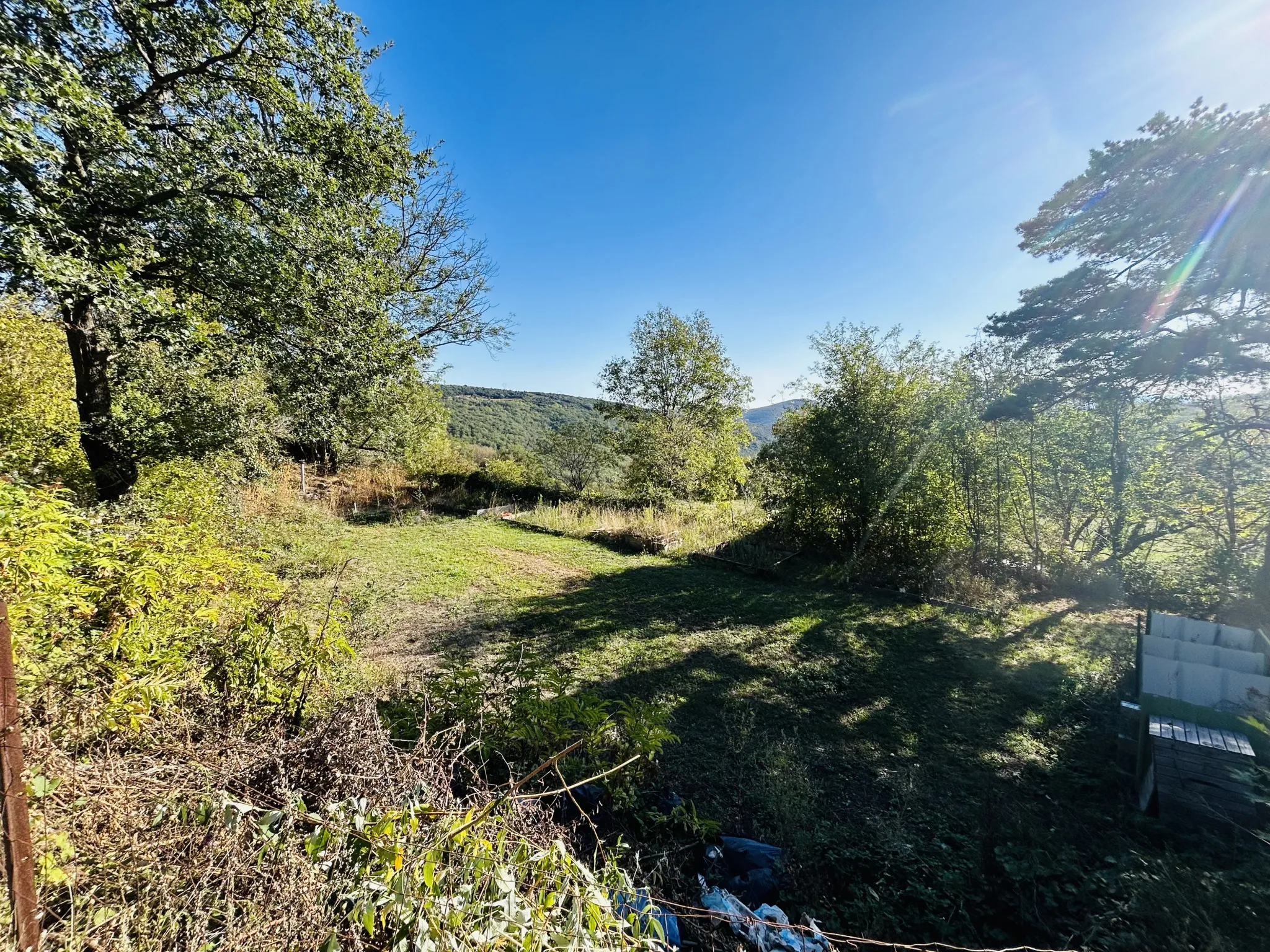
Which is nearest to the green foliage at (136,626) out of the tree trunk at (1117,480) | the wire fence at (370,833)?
the wire fence at (370,833)

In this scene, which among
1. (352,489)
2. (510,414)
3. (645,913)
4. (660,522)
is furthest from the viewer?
(510,414)

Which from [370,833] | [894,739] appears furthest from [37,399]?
[894,739]

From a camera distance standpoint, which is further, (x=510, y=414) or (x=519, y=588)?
(x=510, y=414)

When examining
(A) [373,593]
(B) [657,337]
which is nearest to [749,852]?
(A) [373,593]

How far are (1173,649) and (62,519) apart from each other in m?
6.62

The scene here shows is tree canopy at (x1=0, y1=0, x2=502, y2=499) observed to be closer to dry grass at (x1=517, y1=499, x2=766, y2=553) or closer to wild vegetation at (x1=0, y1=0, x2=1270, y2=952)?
wild vegetation at (x1=0, y1=0, x2=1270, y2=952)

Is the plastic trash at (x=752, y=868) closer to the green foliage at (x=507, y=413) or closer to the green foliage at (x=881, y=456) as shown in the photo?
the green foliage at (x=881, y=456)

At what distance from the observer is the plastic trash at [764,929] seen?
1651 mm

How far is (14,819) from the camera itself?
937 millimetres

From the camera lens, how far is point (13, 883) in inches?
36.9

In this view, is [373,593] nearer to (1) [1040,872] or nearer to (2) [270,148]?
(2) [270,148]

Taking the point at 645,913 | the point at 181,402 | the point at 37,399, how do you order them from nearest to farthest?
the point at 645,913 < the point at 37,399 < the point at 181,402

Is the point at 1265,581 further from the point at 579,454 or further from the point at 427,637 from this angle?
the point at 579,454

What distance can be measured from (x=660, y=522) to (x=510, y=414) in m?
43.2
